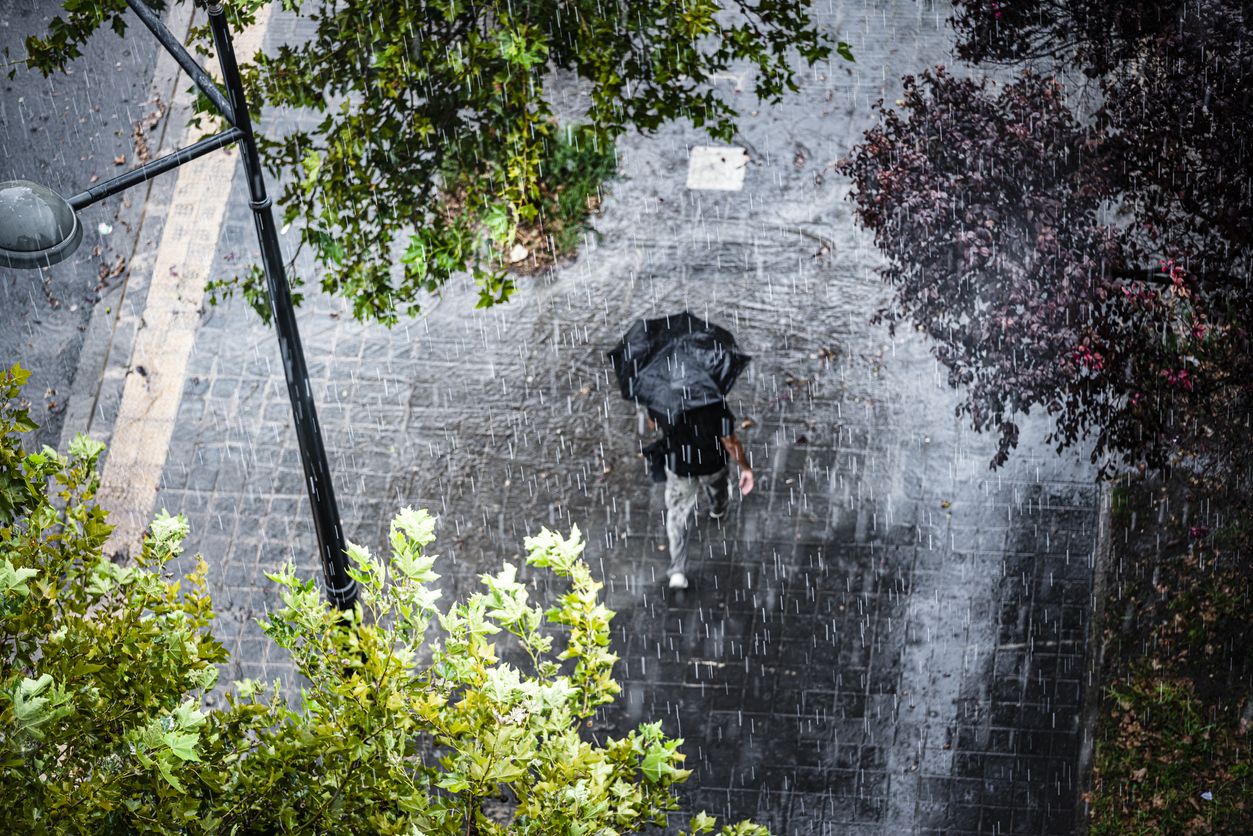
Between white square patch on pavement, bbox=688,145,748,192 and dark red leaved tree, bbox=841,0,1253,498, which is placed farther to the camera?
white square patch on pavement, bbox=688,145,748,192

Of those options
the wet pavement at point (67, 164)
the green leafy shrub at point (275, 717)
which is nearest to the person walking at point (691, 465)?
the green leafy shrub at point (275, 717)

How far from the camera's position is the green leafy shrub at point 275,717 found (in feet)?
14.4

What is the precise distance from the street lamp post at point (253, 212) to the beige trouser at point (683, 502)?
2960 mm

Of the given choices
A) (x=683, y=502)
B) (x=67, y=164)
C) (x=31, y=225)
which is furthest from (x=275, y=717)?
(x=67, y=164)

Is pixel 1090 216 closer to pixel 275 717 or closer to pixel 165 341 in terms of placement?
pixel 275 717

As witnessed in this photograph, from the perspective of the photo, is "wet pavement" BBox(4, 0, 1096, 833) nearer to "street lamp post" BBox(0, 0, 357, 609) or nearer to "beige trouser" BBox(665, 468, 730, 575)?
"beige trouser" BBox(665, 468, 730, 575)

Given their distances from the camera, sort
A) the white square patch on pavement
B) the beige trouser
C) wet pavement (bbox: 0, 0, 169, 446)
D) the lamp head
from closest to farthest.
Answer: the lamp head → the beige trouser → wet pavement (bbox: 0, 0, 169, 446) → the white square patch on pavement

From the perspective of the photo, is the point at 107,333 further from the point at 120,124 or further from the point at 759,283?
the point at 759,283

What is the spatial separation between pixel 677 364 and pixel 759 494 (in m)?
1.68

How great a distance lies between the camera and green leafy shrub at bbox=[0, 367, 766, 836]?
440cm

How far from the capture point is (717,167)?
11922 mm

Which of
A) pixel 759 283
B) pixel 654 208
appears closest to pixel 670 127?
pixel 654 208

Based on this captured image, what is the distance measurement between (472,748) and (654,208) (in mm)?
7619

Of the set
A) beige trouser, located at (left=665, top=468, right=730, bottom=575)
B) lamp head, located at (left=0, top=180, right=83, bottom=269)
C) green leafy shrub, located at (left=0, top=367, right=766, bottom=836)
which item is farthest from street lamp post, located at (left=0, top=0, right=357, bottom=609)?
beige trouser, located at (left=665, top=468, right=730, bottom=575)
